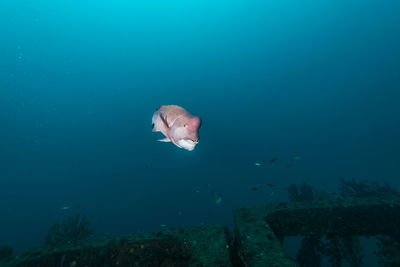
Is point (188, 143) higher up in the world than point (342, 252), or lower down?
higher up

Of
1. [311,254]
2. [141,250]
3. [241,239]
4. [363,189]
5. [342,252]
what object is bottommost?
[311,254]

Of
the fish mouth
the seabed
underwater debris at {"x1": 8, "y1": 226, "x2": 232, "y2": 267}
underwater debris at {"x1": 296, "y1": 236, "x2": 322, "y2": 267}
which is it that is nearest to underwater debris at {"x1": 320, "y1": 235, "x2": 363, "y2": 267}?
underwater debris at {"x1": 296, "y1": 236, "x2": 322, "y2": 267}

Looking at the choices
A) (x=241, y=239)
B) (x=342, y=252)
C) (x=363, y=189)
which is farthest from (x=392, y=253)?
(x=363, y=189)

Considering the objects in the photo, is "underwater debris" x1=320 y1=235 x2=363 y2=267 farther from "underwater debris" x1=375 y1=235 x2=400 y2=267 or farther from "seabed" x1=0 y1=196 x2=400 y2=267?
"seabed" x1=0 y1=196 x2=400 y2=267

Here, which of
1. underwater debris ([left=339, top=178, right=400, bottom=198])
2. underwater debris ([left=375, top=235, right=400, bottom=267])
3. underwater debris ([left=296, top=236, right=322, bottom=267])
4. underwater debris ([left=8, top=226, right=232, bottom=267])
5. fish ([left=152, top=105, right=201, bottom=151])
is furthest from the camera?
underwater debris ([left=339, top=178, right=400, bottom=198])

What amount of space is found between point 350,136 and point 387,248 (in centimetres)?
11402

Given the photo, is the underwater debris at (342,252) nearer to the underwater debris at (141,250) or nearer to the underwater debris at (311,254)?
the underwater debris at (311,254)

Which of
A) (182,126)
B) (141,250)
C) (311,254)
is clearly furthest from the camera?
(311,254)

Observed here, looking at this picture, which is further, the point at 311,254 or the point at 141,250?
the point at 311,254

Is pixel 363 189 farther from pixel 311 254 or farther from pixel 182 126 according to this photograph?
pixel 182 126

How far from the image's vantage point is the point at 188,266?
2.61m

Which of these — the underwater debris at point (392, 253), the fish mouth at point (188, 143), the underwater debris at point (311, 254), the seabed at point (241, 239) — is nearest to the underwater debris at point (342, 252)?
the underwater debris at point (311, 254)

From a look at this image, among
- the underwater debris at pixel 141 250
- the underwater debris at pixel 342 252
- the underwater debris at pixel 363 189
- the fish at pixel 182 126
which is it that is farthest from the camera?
the underwater debris at pixel 363 189

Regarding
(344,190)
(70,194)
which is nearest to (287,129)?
(344,190)
